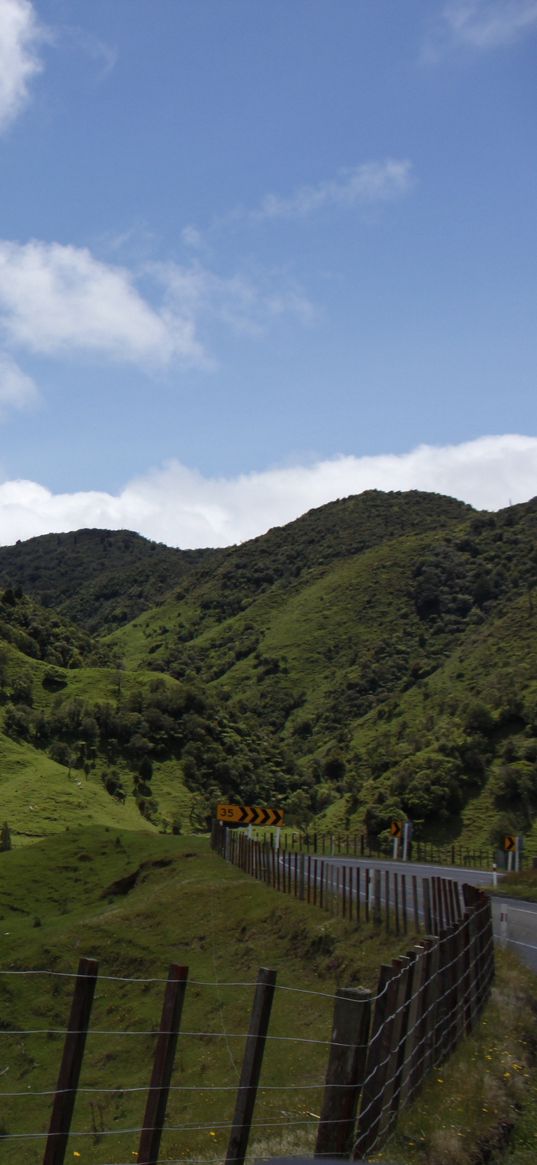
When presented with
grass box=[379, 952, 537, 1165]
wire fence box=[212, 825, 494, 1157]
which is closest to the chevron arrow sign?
wire fence box=[212, 825, 494, 1157]

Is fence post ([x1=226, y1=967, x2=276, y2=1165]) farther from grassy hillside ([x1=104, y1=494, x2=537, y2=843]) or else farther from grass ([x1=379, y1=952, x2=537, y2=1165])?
grassy hillside ([x1=104, y1=494, x2=537, y2=843])

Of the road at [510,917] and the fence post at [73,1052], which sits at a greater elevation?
the fence post at [73,1052]

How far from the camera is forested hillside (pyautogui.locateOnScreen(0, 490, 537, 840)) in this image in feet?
238

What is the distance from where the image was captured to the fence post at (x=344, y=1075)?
7293 millimetres

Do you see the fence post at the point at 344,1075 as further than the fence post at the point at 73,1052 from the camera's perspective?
Yes

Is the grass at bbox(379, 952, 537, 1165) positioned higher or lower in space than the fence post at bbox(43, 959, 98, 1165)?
lower

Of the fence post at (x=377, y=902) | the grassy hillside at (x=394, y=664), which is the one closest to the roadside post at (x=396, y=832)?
the grassy hillside at (x=394, y=664)

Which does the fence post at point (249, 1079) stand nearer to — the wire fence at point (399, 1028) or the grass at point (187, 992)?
the wire fence at point (399, 1028)

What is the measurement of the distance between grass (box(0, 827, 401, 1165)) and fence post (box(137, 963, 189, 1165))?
1968mm

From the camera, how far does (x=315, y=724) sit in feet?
432

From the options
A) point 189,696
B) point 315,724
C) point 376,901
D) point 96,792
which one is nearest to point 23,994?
point 376,901

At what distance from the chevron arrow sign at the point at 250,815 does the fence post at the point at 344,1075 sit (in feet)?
113

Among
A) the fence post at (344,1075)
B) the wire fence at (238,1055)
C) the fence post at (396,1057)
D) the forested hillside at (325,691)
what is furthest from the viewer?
the forested hillside at (325,691)

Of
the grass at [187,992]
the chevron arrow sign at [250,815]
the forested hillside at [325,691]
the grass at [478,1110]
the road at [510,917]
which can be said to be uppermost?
the forested hillside at [325,691]
